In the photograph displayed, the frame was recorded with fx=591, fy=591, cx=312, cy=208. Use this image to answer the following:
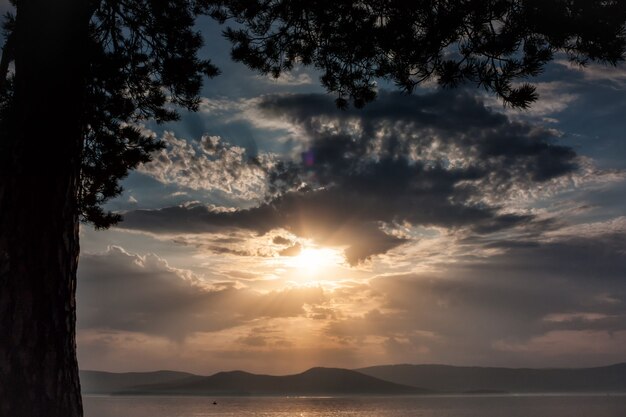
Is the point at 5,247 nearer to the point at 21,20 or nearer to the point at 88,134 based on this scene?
the point at 21,20

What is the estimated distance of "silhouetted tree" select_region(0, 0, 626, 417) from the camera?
541cm

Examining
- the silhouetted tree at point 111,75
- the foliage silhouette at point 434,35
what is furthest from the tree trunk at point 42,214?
the foliage silhouette at point 434,35

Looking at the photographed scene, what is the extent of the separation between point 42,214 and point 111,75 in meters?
4.72

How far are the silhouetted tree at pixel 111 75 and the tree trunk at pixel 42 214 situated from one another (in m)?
0.01

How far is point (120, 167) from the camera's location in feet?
36.7

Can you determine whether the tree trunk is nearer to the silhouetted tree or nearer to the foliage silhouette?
the silhouetted tree

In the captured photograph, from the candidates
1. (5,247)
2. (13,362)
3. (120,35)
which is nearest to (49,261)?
(5,247)

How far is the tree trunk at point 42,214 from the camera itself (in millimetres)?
5281

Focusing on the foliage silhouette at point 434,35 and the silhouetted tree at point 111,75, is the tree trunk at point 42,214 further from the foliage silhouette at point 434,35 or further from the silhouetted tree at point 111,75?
the foliage silhouette at point 434,35

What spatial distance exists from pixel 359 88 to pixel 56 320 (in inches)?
243

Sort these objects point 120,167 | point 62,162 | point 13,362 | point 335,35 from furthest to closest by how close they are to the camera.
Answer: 1. point 120,167
2. point 335,35
3. point 62,162
4. point 13,362

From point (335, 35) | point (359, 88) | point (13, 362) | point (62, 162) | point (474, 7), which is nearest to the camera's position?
point (13, 362)

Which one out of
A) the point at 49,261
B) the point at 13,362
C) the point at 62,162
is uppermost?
the point at 62,162

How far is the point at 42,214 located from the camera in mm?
5574
